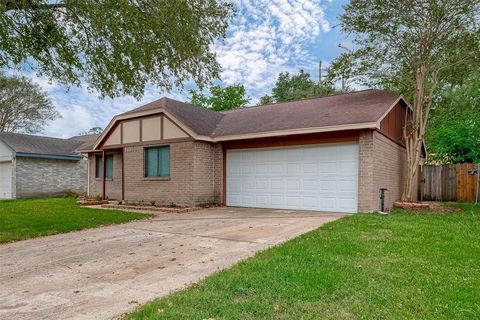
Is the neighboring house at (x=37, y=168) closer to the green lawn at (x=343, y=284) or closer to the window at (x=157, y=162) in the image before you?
the window at (x=157, y=162)

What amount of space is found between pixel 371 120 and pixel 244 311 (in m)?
7.93

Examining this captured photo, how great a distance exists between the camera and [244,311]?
320 cm

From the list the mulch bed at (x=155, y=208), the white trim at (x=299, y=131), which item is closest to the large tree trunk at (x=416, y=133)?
the white trim at (x=299, y=131)

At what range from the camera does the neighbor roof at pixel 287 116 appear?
10.5m

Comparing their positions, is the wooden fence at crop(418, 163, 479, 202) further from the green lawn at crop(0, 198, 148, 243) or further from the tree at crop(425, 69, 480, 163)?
the green lawn at crop(0, 198, 148, 243)

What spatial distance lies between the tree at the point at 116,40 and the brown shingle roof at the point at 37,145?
11593mm

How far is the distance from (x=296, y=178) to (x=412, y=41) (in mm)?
6241

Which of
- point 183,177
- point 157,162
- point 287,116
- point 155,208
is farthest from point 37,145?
point 287,116

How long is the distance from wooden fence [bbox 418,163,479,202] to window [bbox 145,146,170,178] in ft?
39.8

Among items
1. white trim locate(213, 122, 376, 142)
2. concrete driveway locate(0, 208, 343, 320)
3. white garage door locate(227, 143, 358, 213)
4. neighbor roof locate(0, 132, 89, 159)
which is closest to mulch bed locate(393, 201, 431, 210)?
white garage door locate(227, 143, 358, 213)

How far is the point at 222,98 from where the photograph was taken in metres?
30.5

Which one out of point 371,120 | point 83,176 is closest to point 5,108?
point 83,176

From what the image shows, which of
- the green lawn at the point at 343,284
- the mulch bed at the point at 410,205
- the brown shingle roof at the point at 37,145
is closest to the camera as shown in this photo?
the green lawn at the point at 343,284

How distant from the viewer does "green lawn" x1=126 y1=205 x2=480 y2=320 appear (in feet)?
10.5
